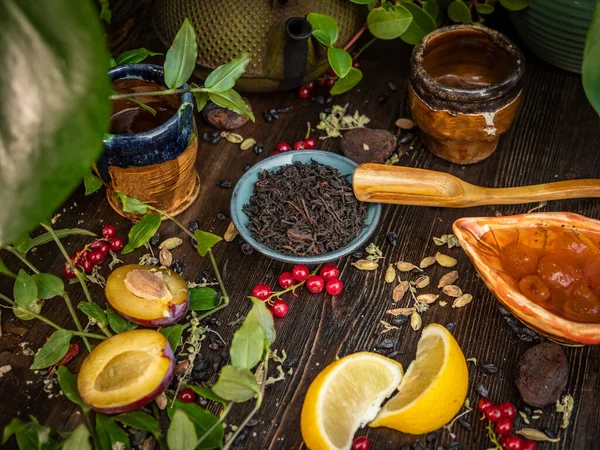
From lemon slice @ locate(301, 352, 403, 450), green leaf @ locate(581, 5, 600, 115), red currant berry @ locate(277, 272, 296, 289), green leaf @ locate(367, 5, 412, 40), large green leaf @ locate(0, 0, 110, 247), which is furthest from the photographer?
green leaf @ locate(367, 5, 412, 40)

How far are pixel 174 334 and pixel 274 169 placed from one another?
0.36 metres

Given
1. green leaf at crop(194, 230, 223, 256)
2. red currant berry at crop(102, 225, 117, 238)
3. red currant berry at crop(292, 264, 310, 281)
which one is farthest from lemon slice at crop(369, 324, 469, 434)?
red currant berry at crop(102, 225, 117, 238)

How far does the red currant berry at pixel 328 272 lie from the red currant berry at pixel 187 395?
27 cm

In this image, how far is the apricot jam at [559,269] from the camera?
93 centimetres

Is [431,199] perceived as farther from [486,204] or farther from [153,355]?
Result: [153,355]

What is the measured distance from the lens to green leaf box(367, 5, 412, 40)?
1208 millimetres

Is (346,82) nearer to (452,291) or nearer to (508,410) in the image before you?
(452,291)

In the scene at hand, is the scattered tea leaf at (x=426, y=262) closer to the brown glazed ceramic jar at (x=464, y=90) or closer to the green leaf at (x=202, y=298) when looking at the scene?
the brown glazed ceramic jar at (x=464, y=90)

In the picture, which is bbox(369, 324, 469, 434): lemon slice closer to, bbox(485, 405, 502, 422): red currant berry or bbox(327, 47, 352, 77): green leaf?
bbox(485, 405, 502, 422): red currant berry

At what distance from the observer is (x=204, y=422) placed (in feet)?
2.87

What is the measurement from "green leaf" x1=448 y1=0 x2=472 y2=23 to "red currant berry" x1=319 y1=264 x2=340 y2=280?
587mm

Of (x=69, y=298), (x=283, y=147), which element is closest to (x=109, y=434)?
(x=69, y=298)

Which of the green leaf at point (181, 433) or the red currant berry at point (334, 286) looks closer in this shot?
the green leaf at point (181, 433)

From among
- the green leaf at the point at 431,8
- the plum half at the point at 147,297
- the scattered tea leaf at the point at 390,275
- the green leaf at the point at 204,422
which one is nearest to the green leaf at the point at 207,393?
the green leaf at the point at 204,422
